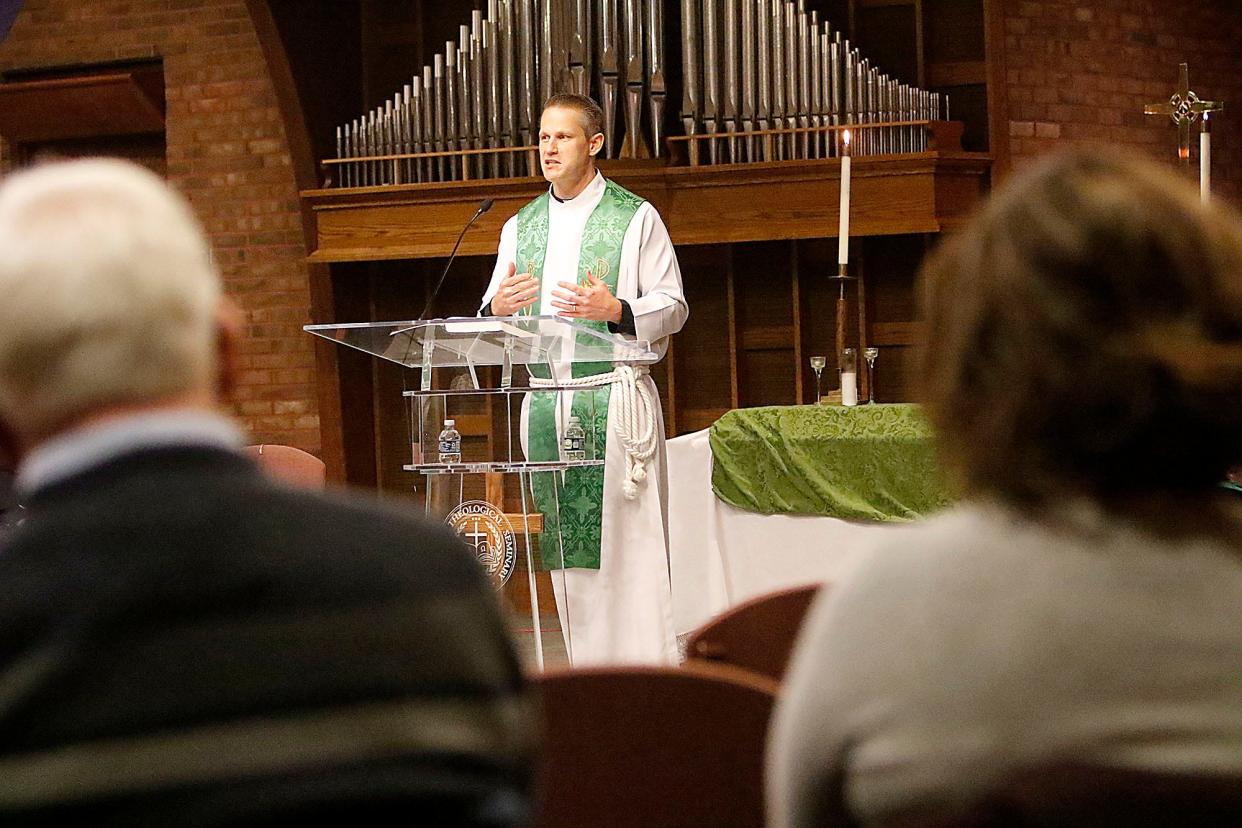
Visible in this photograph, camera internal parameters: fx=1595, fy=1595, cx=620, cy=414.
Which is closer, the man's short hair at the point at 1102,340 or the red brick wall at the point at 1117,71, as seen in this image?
the man's short hair at the point at 1102,340

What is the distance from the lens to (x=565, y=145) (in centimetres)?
469

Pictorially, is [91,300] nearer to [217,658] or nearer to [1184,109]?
[217,658]

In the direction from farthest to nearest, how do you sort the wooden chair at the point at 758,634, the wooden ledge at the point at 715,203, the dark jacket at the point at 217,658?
the wooden ledge at the point at 715,203
the wooden chair at the point at 758,634
the dark jacket at the point at 217,658

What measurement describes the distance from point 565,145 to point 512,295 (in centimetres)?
75

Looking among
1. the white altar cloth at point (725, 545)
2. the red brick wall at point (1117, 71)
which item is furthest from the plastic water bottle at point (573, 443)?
the red brick wall at point (1117, 71)

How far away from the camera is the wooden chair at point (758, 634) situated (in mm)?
1781

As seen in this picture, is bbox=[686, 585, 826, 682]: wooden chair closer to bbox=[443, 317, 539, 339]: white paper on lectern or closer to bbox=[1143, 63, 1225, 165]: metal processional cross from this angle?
bbox=[443, 317, 539, 339]: white paper on lectern

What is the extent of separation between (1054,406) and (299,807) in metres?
0.59

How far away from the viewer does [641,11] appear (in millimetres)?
6035

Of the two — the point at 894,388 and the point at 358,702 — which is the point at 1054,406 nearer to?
the point at 358,702

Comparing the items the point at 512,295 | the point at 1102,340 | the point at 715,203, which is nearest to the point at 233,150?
the point at 715,203

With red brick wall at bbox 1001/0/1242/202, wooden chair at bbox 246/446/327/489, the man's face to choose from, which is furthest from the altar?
red brick wall at bbox 1001/0/1242/202

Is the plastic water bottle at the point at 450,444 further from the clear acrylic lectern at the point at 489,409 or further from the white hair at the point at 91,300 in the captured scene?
the white hair at the point at 91,300

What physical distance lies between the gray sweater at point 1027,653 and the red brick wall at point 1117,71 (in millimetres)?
5280
